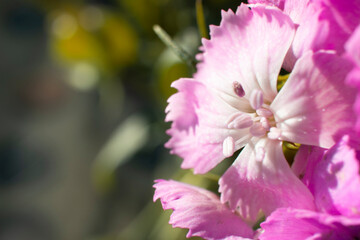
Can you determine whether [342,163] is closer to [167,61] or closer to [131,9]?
[167,61]

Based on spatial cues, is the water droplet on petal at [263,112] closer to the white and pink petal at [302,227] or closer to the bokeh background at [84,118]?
the white and pink petal at [302,227]

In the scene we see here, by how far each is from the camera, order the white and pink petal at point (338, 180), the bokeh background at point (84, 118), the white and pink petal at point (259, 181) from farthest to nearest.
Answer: the bokeh background at point (84, 118) < the white and pink petal at point (259, 181) < the white and pink petal at point (338, 180)

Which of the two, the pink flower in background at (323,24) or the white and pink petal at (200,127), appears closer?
the pink flower in background at (323,24)

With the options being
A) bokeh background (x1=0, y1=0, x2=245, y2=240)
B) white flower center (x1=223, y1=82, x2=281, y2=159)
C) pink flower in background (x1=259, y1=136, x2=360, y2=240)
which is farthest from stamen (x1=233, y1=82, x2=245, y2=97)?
bokeh background (x1=0, y1=0, x2=245, y2=240)

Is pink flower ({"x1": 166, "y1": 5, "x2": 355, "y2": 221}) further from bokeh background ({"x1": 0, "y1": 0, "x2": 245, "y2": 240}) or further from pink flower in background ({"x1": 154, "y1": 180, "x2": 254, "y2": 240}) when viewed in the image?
bokeh background ({"x1": 0, "y1": 0, "x2": 245, "y2": 240})

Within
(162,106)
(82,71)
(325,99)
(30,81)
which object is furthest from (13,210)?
(325,99)

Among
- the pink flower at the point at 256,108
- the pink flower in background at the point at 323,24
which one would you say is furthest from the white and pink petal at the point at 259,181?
the pink flower in background at the point at 323,24
